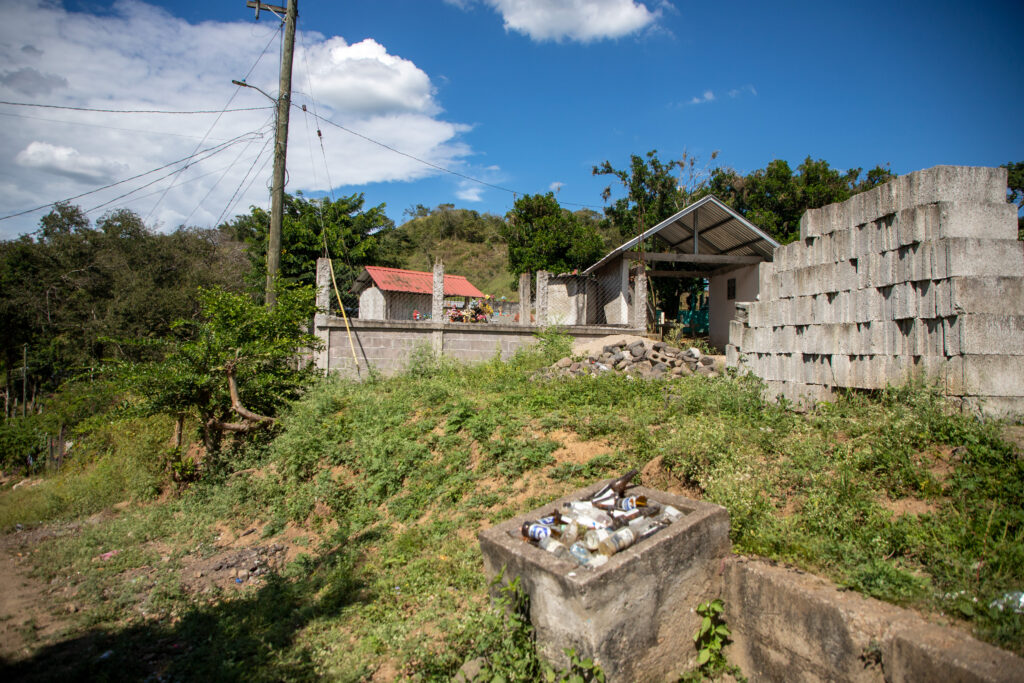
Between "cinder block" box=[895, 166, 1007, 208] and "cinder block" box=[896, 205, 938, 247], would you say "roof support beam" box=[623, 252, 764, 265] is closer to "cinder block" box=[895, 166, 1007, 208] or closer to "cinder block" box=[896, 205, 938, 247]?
"cinder block" box=[896, 205, 938, 247]

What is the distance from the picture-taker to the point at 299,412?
796cm

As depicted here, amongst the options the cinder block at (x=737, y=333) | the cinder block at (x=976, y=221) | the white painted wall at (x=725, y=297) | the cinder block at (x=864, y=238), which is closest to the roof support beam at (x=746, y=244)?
the white painted wall at (x=725, y=297)

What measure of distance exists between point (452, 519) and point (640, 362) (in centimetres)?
561

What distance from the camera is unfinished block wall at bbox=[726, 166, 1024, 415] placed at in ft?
13.8

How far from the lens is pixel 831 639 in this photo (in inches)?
102

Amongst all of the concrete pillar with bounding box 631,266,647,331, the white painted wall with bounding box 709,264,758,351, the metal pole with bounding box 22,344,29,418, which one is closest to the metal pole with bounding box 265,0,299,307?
the concrete pillar with bounding box 631,266,647,331

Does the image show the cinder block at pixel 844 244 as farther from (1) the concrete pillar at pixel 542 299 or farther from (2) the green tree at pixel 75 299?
(2) the green tree at pixel 75 299

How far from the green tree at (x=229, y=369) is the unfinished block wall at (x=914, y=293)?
730 centimetres

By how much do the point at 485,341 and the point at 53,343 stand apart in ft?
52.2

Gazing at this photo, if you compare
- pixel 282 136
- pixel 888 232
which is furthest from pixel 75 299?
pixel 888 232

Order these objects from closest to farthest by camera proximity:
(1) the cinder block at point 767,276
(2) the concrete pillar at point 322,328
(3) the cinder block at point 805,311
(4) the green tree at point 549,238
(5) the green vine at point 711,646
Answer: (5) the green vine at point 711,646 → (3) the cinder block at point 805,311 → (1) the cinder block at point 767,276 → (2) the concrete pillar at point 322,328 → (4) the green tree at point 549,238

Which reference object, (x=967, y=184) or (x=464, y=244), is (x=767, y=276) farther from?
(x=464, y=244)

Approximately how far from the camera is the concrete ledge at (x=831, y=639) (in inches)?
85.4

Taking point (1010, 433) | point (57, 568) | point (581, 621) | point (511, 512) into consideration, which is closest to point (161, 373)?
point (57, 568)
